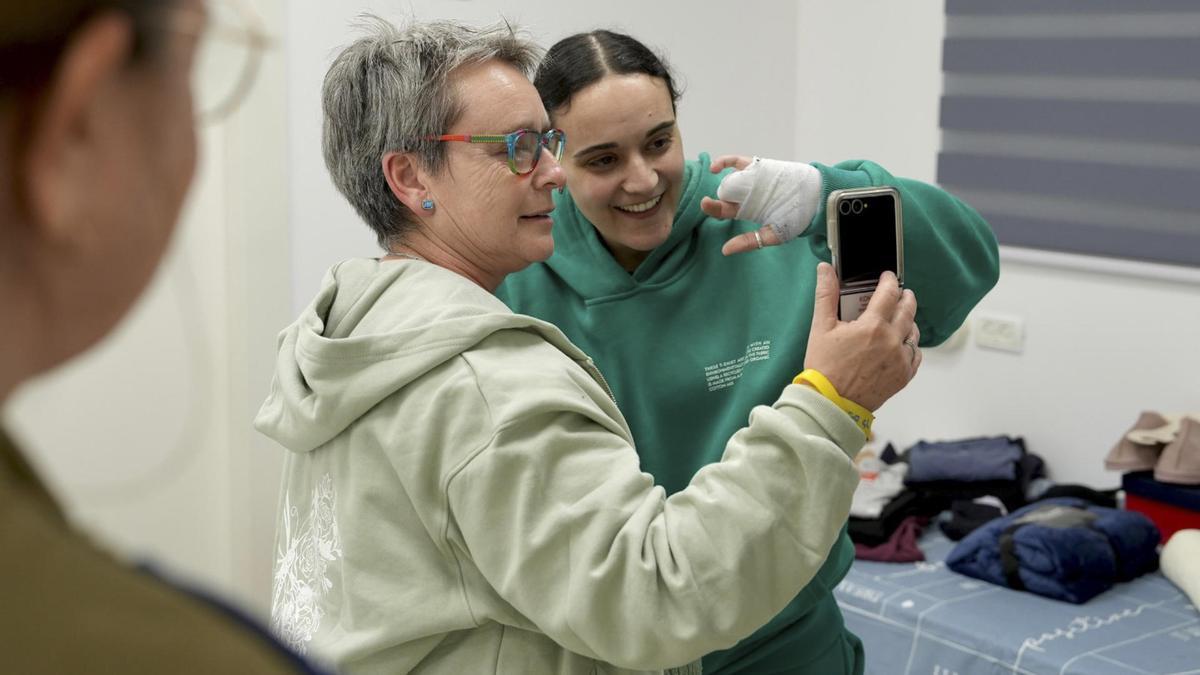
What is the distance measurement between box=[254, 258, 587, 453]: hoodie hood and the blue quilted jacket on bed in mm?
1987

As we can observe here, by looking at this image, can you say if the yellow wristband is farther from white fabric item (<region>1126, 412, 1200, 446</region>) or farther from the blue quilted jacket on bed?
white fabric item (<region>1126, 412, 1200, 446</region>)

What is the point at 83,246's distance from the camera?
419 millimetres

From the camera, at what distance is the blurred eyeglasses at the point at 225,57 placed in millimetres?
454

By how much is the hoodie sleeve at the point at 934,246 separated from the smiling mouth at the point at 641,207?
23 cm

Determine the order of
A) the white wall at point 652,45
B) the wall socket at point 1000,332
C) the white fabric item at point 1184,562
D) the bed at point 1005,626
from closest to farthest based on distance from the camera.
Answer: the bed at point 1005,626 → the white fabric item at point 1184,562 → the white wall at point 652,45 → the wall socket at point 1000,332

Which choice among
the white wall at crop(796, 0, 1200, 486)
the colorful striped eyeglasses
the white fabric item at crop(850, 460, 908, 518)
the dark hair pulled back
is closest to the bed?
the white fabric item at crop(850, 460, 908, 518)

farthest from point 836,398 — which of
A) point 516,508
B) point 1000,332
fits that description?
point 1000,332

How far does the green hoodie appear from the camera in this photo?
172cm

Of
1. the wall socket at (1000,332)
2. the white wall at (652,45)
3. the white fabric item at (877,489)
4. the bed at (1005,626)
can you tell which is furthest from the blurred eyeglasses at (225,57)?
the wall socket at (1000,332)

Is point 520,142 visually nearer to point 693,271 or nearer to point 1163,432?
point 693,271

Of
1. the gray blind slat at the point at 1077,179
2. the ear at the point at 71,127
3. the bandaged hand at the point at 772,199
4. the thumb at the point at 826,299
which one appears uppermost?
the ear at the point at 71,127

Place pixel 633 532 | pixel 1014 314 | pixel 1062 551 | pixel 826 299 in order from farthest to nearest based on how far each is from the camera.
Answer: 1. pixel 1014 314
2. pixel 1062 551
3. pixel 826 299
4. pixel 633 532

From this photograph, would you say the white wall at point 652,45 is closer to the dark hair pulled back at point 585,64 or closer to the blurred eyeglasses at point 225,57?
the dark hair pulled back at point 585,64

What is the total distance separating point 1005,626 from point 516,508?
1.96 metres
